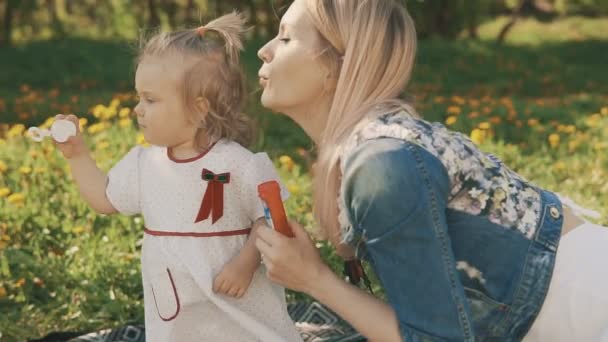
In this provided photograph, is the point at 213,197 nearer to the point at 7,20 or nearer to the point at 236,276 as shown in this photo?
the point at 236,276

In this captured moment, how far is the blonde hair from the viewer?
1800 millimetres

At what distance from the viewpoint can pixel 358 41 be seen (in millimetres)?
1811

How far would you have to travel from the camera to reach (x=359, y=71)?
71.3 inches

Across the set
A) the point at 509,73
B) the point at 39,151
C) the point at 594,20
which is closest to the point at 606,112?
the point at 39,151

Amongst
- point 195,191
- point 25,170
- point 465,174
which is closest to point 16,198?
point 25,170

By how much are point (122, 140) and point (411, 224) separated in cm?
322

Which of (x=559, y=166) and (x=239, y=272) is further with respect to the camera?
(x=559, y=166)

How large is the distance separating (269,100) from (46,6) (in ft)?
51.8

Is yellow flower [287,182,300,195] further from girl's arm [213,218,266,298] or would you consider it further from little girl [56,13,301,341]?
girl's arm [213,218,266,298]

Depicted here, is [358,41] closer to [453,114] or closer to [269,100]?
[269,100]

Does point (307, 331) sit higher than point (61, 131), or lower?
lower

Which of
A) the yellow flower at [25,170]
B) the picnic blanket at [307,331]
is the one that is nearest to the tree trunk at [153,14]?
the yellow flower at [25,170]

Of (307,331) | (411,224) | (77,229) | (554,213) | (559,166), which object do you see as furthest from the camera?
(559,166)

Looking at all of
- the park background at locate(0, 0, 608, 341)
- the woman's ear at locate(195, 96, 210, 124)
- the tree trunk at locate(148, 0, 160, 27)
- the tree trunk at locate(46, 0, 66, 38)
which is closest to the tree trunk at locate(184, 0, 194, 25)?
the tree trunk at locate(148, 0, 160, 27)
